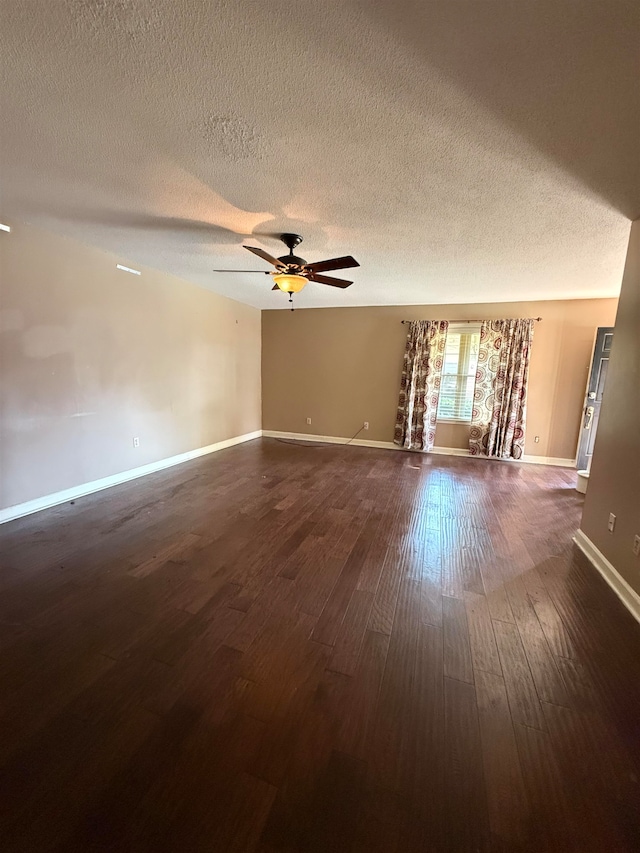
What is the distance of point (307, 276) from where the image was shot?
301cm

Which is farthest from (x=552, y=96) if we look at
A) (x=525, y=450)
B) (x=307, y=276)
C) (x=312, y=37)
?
(x=525, y=450)

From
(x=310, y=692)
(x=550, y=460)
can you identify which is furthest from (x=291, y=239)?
(x=550, y=460)

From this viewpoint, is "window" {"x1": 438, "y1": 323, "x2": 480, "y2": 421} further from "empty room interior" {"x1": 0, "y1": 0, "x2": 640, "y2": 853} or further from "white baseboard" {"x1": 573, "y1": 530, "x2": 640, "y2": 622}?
"white baseboard" {"x1": 573, "y1": 530, "x2": 640, "y2": 622}

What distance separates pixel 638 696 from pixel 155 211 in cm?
386

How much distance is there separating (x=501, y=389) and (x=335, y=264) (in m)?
3.69

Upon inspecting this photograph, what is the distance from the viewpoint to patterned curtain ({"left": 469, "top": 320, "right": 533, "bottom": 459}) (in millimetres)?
4969

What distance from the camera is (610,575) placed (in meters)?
2.18

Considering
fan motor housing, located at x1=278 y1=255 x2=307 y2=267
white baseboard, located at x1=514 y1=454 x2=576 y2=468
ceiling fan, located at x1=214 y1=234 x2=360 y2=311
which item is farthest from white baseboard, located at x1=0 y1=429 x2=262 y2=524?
white baseboard, located at x1=514 y1=454 x2=576 y2=468

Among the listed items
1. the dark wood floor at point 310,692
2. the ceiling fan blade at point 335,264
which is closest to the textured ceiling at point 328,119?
the ceiling fan blade at point 335,264

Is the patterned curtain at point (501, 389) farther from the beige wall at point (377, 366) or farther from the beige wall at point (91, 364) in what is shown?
the beige wall at point (91, 364)

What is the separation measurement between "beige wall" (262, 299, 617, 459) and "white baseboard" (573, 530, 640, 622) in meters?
2.92

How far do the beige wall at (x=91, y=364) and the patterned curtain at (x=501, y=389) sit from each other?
13.7ft

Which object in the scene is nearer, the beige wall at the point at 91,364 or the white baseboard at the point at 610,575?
the white baseboard at the point at 610,575

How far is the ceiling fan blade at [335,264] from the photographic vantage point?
2553mm
